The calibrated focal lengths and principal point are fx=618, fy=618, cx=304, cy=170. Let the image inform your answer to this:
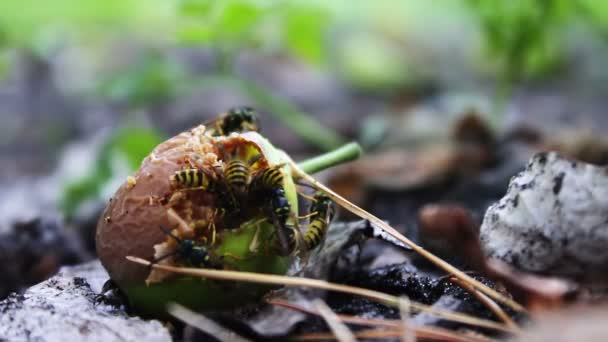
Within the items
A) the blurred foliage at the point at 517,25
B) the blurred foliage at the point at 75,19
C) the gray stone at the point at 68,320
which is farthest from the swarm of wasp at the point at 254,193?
the blurred foliage at the point at 75,19

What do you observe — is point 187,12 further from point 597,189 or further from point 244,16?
point 597,189

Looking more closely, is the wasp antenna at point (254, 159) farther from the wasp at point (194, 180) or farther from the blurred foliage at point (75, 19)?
the blurred foliage at point (75, 19)

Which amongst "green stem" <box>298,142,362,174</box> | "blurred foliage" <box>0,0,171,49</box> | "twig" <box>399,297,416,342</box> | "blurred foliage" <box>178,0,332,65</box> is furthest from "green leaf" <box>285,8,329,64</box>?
"twig" <box>399,297,416,342</box>

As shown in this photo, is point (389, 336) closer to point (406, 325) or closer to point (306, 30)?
point (406, 325)

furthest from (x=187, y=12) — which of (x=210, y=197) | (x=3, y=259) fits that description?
(x=210, y=197)

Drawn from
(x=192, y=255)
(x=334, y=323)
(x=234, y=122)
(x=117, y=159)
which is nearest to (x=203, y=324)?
(x=192, y=255)

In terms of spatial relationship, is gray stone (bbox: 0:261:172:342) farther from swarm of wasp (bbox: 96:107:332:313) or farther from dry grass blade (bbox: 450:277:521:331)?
dry grass blade (bbox: 450:277:521:331)
